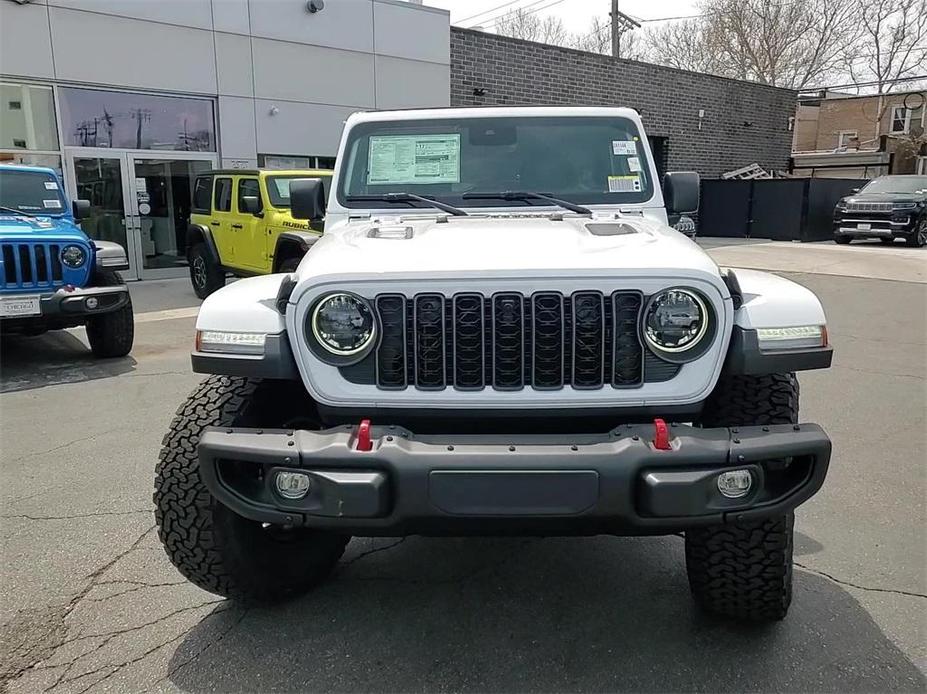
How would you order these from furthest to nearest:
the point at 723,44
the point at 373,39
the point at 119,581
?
the point at 723,44
the point at 373,39
the point at 119,581

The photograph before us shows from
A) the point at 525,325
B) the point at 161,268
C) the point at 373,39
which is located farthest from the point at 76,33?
the point at 525,325

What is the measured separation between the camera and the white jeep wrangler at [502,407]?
202 cm

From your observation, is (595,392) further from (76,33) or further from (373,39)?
(373,39)

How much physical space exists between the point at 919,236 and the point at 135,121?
55.3ft

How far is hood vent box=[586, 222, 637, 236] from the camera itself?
2.73 m

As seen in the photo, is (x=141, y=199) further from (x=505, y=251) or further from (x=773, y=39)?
(x=773, y=39)

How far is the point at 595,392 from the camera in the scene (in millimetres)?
2262

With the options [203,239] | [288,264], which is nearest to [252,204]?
[288,264]

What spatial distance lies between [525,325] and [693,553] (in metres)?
1.02

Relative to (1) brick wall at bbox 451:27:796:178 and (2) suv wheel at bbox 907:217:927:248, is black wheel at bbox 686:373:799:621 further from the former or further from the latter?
(2) suv wheel at bbox 907:217:927:248

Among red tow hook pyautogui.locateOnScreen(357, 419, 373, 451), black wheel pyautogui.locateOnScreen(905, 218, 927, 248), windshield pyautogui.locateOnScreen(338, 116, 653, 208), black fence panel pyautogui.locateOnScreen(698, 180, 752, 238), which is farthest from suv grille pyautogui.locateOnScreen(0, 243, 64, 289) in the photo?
black fence panel pyautogui.locateOnScreen(698, 180, 752, 238)

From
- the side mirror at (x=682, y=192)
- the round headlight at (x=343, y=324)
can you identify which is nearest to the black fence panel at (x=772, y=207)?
the side mirror at (x=682, y=192)

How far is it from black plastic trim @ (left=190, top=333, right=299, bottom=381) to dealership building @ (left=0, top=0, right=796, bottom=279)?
11.1 meters

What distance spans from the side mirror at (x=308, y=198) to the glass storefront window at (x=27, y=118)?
980 cm
